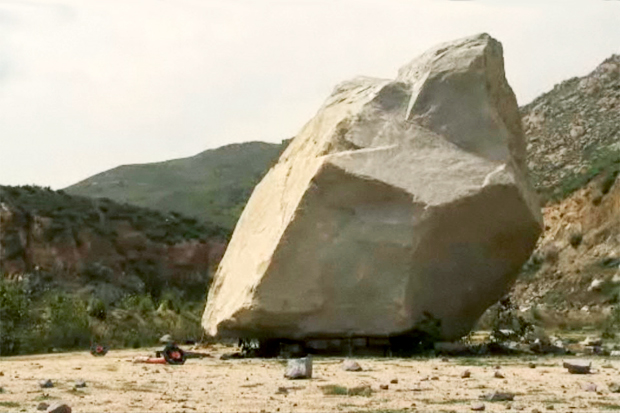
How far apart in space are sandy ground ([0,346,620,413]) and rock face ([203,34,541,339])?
1.19 meters

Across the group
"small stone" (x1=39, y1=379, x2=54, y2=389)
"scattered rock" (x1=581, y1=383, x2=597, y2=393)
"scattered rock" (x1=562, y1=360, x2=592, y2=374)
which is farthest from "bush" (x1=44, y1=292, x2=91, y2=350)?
"scattered rock" (x1=581, y1=383, x2=597, y2=393)

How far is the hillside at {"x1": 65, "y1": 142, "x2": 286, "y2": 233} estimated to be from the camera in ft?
262

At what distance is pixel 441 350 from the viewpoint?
1853cm

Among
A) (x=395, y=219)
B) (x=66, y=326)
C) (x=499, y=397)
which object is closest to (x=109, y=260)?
(x=66, y=326)

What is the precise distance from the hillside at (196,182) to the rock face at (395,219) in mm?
50801

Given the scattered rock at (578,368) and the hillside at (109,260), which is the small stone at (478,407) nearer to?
the scattered rock at (578,368)

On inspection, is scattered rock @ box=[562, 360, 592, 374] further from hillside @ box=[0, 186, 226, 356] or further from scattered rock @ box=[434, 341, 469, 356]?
hillside @ box=[0, 186, 226, 356]

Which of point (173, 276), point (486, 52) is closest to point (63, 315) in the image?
point (486, 52)

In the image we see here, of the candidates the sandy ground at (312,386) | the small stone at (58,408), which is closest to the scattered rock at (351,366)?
the sandy ground at (312,386)

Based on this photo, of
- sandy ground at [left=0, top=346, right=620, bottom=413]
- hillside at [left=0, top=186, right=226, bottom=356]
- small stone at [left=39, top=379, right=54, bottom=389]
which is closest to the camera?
sandy ground at [left=0, top=346, right=620, bottom=413]

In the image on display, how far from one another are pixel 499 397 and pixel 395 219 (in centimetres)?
740

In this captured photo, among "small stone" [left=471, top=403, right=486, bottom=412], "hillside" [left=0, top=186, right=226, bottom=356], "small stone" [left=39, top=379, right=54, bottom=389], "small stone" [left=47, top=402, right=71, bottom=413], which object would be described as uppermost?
"hillside" [left=0, top=186, right=226, bottom=356]

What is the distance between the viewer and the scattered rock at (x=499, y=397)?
35.0ft

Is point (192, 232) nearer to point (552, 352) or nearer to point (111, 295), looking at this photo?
point (111, 295)
